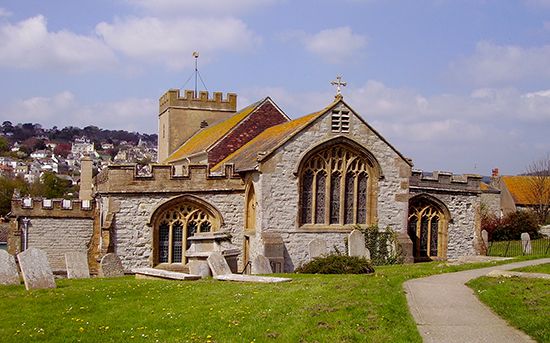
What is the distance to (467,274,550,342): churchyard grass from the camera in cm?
1145

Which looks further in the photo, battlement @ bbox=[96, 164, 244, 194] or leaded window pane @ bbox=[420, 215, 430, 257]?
leaded window pane @ bbox=[420, 215, 430, 257]

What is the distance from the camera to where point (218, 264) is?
18953mm

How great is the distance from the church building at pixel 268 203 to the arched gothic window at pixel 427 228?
0.05 m

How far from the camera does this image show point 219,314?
12594 millimetres

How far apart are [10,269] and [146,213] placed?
1047 centimetres

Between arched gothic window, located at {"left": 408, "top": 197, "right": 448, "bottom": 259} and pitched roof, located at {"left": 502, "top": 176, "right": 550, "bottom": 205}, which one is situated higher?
pitched roof, located at {"left": 502, "top": 176, "right": 550, "bottom": 205}

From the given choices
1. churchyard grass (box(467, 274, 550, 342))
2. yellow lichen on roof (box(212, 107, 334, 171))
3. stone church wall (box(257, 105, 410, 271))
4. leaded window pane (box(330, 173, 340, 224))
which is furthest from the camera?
leaded window pane (box(330, 173, 340, 224))

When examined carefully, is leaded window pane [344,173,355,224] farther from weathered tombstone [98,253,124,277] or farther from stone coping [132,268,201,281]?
weathered tombstone [98,253,124,277]

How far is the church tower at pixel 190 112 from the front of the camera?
4609 centimetres

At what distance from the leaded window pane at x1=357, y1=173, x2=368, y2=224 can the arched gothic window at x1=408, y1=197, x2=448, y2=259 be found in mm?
3303

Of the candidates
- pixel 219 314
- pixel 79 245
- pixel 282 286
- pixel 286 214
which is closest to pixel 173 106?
pixel 79 245

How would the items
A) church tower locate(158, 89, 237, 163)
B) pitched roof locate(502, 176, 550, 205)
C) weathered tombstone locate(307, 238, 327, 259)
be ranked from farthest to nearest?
pitched roof locate(502, 176, 550, 205)
church tower locate(158, 89, 237, 163)
weathered tombstone locate(307, 238, 327, 259)

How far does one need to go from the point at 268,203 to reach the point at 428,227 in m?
8.45

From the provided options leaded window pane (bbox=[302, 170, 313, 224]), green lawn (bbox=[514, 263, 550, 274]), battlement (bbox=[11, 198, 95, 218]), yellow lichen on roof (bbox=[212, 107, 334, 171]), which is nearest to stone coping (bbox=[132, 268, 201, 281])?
yellow lichen on roof (bbox=[212, 107, 334, 171])
